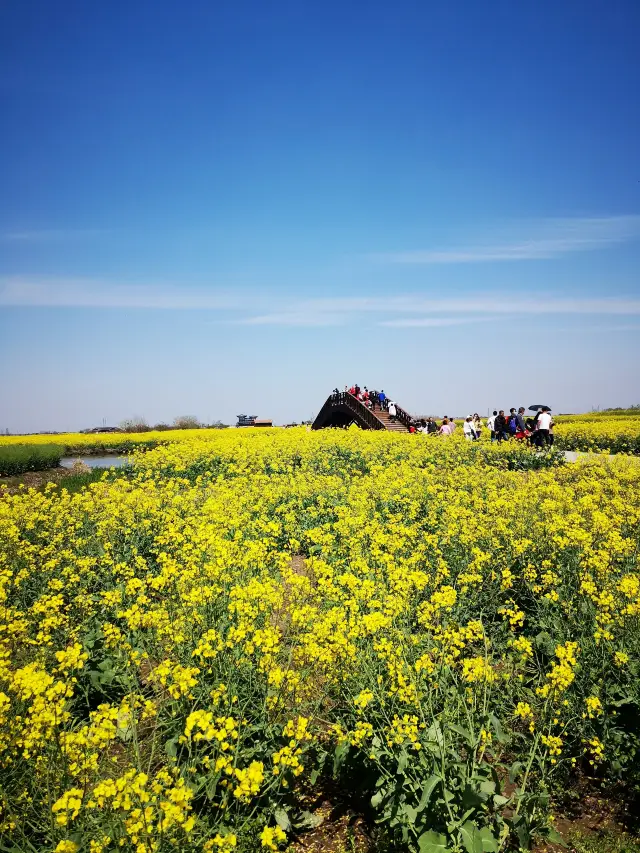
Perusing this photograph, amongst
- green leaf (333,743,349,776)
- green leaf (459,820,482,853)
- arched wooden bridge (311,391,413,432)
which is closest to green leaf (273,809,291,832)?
green leaf (333,743,349,776)

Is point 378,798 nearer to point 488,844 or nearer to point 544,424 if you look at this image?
point 488,844

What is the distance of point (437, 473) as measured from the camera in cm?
1599

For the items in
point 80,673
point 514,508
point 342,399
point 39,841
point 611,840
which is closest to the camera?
point 39,841

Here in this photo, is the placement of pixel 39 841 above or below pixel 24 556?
below

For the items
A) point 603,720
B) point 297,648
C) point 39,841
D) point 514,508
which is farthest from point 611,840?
point 514,508

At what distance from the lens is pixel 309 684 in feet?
16.3

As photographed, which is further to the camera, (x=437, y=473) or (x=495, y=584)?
(x=437, y=473)

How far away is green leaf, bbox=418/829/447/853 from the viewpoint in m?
3.51

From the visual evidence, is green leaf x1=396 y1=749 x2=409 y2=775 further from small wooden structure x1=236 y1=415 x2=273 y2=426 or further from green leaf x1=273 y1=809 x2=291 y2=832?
small wooden structure x1=236 y1=415 x2=273 y2=426

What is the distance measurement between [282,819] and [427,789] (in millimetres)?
1222

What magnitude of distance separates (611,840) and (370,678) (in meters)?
2.16

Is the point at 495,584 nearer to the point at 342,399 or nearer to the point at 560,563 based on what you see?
the point at 560,563

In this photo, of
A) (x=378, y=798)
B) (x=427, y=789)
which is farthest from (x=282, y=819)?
(x=427, y=789)

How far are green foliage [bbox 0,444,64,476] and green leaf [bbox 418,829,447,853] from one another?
31.4 metres
